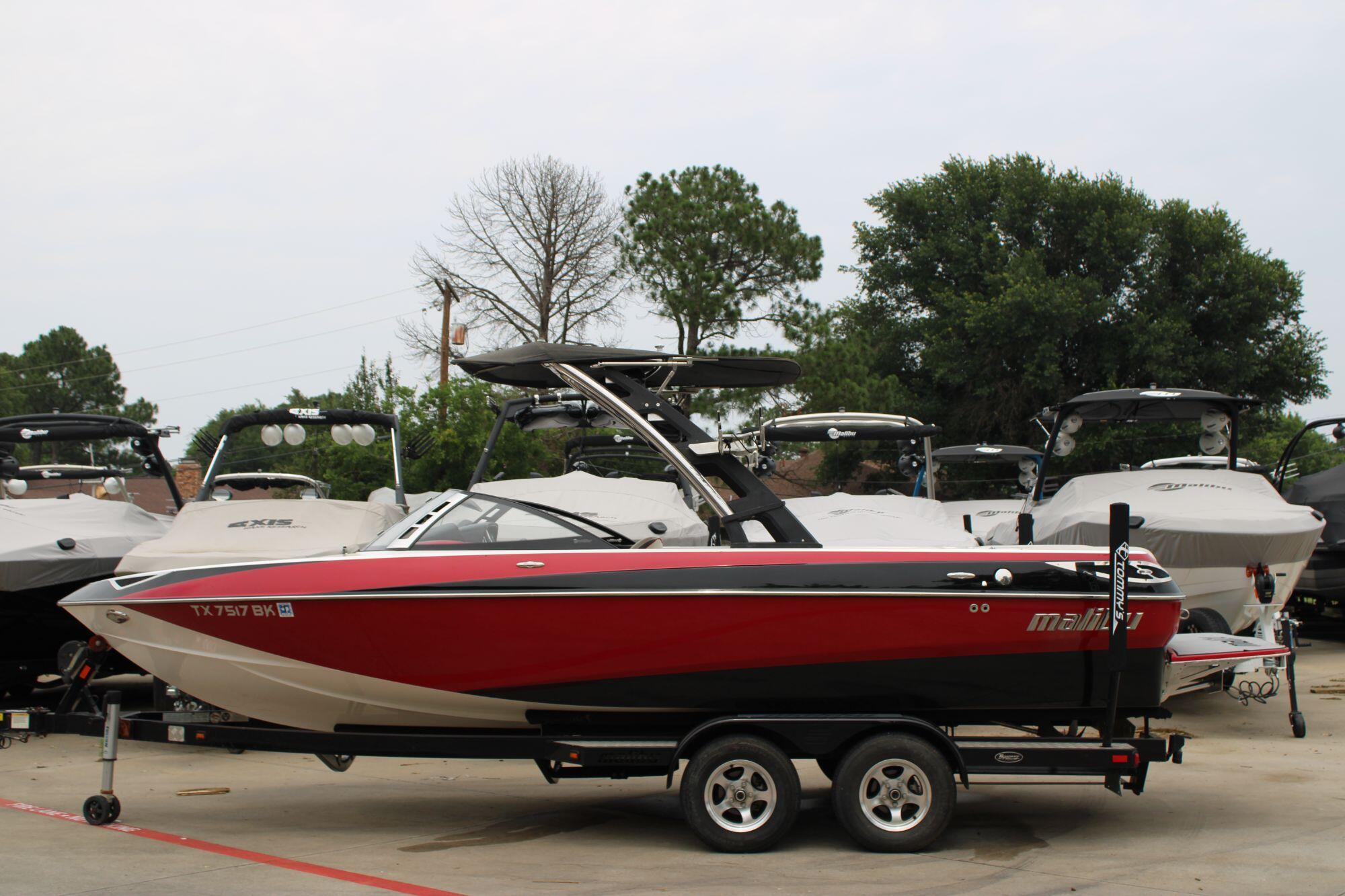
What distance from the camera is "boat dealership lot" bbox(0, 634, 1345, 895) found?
5070mm

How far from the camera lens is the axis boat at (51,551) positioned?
8742mm

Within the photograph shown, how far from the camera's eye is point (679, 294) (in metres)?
31.1

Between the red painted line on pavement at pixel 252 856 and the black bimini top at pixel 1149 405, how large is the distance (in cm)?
673

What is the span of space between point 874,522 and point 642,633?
409 cm

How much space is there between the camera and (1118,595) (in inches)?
215

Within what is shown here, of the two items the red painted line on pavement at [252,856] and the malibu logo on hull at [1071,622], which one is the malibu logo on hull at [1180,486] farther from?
the red painted line on pavement at [252,856]

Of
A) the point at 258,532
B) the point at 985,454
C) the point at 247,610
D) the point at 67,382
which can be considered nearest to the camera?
the point at 247,610

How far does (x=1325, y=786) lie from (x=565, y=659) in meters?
4.50

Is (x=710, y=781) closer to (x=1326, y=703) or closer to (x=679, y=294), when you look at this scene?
(x=1326, y=703)

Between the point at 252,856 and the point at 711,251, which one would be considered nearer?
the point at 252,856

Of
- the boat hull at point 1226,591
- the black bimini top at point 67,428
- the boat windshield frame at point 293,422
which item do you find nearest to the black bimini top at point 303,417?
the boat windshield frame at point 293,422

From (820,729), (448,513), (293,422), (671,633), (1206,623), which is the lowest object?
(820,729)

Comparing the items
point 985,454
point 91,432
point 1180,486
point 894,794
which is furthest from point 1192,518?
point 91,432

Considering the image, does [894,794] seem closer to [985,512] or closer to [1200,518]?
[1200,518]
